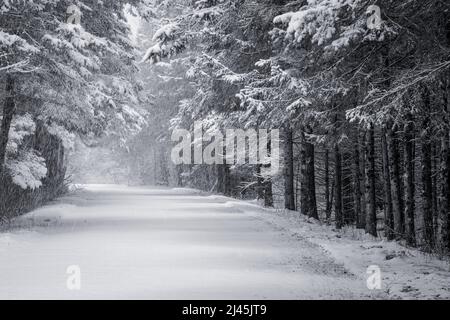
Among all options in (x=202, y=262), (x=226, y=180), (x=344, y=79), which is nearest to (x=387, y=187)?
(x=344, y=79)

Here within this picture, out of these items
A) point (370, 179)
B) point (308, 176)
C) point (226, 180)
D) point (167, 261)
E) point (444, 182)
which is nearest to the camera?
point (167, 261)

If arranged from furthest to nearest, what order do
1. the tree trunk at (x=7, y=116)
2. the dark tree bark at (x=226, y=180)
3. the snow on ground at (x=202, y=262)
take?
the dark tree bark at (x=226, y=180) < the tree trunk at (x=7, y=116) < the snow on ground at (x=202, y=262)

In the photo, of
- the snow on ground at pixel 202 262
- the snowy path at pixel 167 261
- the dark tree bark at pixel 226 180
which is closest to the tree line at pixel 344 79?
the snow on ground at pixel 202 262

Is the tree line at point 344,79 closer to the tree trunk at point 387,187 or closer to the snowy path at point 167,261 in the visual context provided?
the tree trunk at point 387,187

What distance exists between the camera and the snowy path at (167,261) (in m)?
8.66

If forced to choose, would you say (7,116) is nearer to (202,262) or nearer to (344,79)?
(202,262)

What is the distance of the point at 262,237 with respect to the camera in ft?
51.0

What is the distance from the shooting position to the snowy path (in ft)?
28.4

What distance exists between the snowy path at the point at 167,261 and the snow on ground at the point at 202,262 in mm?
15

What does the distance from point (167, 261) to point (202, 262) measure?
63 cm

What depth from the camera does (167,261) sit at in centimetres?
1154

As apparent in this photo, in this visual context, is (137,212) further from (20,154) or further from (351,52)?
(351,52)

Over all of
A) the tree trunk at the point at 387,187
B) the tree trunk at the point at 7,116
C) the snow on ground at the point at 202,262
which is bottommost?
the snow on ground at the point at 202,262
